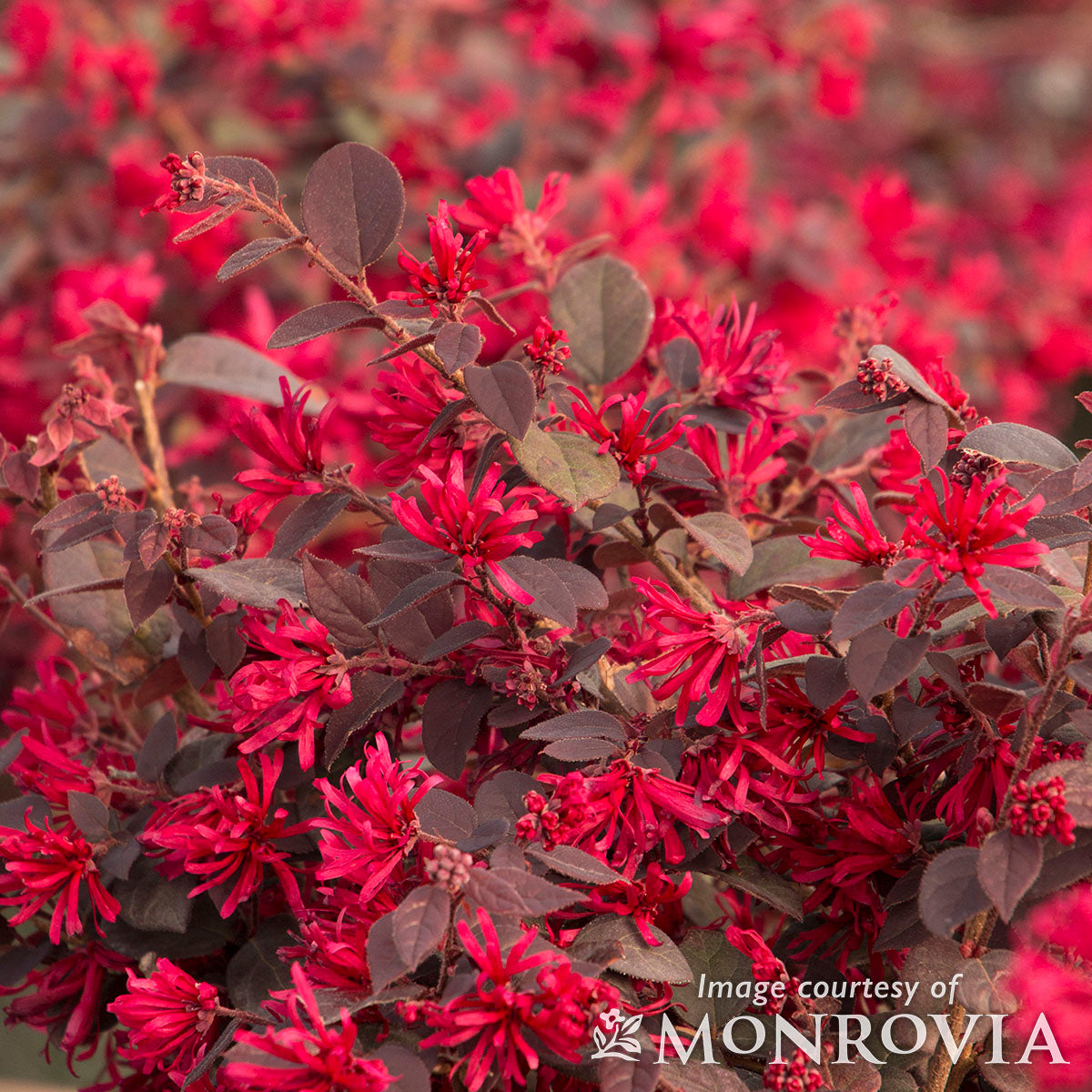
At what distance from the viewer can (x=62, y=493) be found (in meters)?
0.72

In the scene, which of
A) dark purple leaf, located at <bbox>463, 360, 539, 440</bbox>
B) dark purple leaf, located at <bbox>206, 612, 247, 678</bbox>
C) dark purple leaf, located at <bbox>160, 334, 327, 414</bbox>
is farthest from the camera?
dark purple leaf, located at <bbox>160, 334, 327, 414</bbox>

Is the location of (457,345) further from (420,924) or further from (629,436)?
(420,924)

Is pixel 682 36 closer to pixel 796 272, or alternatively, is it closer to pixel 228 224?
pixel 796 272

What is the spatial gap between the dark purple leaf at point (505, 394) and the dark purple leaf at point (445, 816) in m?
0.15

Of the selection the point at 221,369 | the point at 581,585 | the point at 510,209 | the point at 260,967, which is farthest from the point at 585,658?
the point at 221,369

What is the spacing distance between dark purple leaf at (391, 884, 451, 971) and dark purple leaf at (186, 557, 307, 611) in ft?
0.54

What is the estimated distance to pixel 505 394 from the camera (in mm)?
485

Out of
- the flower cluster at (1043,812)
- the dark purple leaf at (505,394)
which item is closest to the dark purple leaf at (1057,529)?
the flower cluster at (1043,812)

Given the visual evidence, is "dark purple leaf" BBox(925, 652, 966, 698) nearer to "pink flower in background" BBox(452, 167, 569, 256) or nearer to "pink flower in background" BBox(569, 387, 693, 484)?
"pink flower in background" BBox(569, 387, 693, 484)

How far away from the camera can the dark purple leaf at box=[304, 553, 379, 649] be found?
0.52 meters

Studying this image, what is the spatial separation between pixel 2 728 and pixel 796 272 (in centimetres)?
100

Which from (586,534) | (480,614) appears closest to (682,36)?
(586,534)

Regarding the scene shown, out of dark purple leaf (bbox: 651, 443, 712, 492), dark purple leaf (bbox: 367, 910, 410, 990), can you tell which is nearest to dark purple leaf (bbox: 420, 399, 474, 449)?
dark purple leaf (bbox: 651, 443, 712, 492)

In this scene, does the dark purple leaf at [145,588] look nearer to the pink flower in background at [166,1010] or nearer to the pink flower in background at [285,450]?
the pink flower in background at [285,450]
